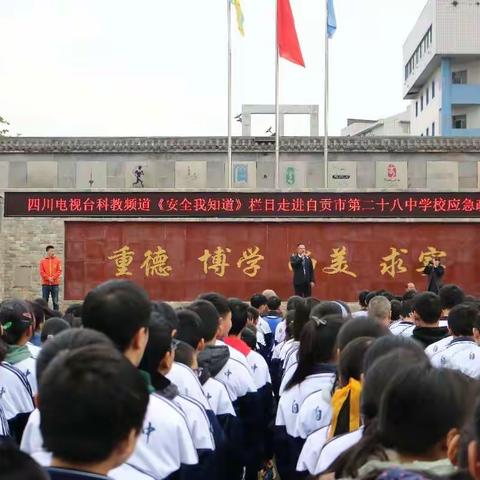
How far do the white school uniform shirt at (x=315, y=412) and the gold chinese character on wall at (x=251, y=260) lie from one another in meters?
13.6

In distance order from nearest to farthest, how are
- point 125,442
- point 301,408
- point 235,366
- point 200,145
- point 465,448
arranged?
point 465,448, point 125,442, point 301,408, point 235,366, point 200,145

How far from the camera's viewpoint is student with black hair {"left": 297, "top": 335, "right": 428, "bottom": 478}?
96.5 inches

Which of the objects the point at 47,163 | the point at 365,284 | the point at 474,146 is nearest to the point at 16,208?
the point at 47,163

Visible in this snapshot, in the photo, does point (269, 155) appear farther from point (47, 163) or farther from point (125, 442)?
point (125, 442)

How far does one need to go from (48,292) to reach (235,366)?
1208 centimetres

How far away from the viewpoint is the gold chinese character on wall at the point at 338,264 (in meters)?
17.2

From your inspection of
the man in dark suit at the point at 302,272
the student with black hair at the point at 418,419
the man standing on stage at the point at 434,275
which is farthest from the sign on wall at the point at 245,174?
the student with black hair at the point at 418,419

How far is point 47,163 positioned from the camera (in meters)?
22.9

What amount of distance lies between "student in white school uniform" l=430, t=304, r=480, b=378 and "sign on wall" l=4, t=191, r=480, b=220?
12137mm

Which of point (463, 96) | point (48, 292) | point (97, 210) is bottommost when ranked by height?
point (48, 292)

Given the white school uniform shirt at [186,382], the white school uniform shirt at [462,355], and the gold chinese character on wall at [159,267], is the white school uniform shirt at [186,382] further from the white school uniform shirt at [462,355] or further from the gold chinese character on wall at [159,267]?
the gold chinese character on wall at [159,267]

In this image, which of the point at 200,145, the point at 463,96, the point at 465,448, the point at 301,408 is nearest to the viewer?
the point at 465,448

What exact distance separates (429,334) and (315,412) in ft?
6.41

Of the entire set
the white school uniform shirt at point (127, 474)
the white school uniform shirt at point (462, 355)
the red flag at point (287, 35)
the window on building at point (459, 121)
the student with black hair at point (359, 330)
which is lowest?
the white school uniform shirt at point (127, 474)
